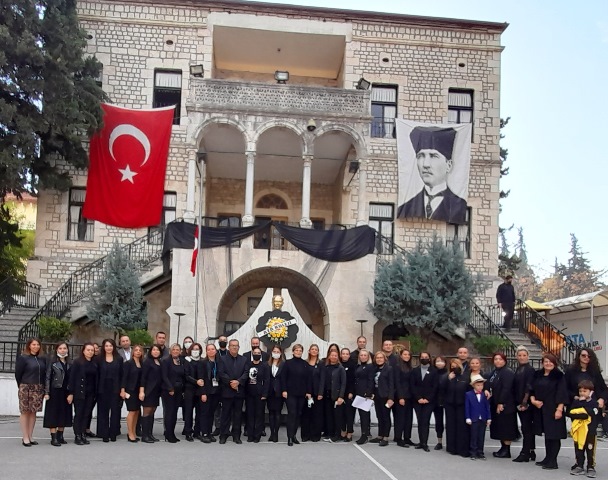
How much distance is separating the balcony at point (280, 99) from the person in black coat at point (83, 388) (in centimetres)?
1086

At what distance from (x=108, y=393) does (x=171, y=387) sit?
0.98 metres

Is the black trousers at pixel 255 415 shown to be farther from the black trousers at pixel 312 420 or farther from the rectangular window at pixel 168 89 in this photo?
the rectangular window at pixel 168 89

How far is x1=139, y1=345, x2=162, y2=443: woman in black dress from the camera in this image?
11.5m

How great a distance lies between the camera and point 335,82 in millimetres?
27953

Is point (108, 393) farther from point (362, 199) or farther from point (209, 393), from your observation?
point (362, 199)

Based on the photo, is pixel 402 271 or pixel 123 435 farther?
pixel 402 271

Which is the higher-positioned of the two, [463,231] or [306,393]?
[463,231]

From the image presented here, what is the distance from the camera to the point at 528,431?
10836 millimetres

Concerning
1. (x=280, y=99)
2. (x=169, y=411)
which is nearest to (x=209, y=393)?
(x=169, y=411)

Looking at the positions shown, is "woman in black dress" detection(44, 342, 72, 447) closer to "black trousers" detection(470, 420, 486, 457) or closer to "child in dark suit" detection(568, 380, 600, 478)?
"black trousers" detection(470, 420, 486, 457)

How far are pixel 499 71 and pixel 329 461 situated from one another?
769 inches

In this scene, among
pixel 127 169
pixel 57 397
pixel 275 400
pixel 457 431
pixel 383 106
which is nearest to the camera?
pixel 457 431

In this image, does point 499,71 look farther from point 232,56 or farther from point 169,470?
point 169,470

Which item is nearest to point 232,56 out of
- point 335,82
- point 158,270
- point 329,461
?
point 335,82
